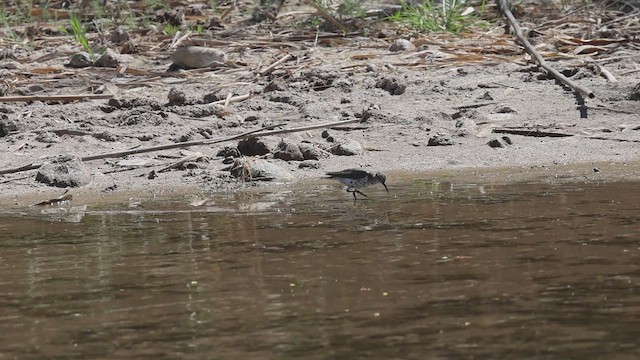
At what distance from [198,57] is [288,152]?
253 cm

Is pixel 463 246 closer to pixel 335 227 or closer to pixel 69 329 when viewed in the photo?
pixel 335 227

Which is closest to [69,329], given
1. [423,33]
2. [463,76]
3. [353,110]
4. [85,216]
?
[85,216]

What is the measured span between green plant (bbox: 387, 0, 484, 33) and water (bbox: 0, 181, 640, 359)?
4.46 meters

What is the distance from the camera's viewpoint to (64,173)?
7.80 m

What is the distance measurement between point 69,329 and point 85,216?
9.11 feet

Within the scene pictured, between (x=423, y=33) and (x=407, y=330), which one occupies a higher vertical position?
(x=423, y=33)

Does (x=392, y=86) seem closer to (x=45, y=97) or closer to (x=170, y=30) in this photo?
(x=45, y=97)

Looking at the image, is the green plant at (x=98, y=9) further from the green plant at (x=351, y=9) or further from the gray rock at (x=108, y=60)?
the green plant at (x=351, y=9)

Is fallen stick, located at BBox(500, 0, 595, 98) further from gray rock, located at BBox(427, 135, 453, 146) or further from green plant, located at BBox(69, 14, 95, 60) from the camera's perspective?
green plant, located at BBox(69, 14, 95, 60)

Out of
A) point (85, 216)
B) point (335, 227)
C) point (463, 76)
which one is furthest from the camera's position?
point (463, 76)

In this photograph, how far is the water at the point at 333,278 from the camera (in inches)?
146

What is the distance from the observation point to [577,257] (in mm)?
4867

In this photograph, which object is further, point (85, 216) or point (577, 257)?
point (85, 216)

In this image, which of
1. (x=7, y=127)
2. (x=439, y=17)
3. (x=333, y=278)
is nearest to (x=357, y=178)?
(x=333, y=278)
